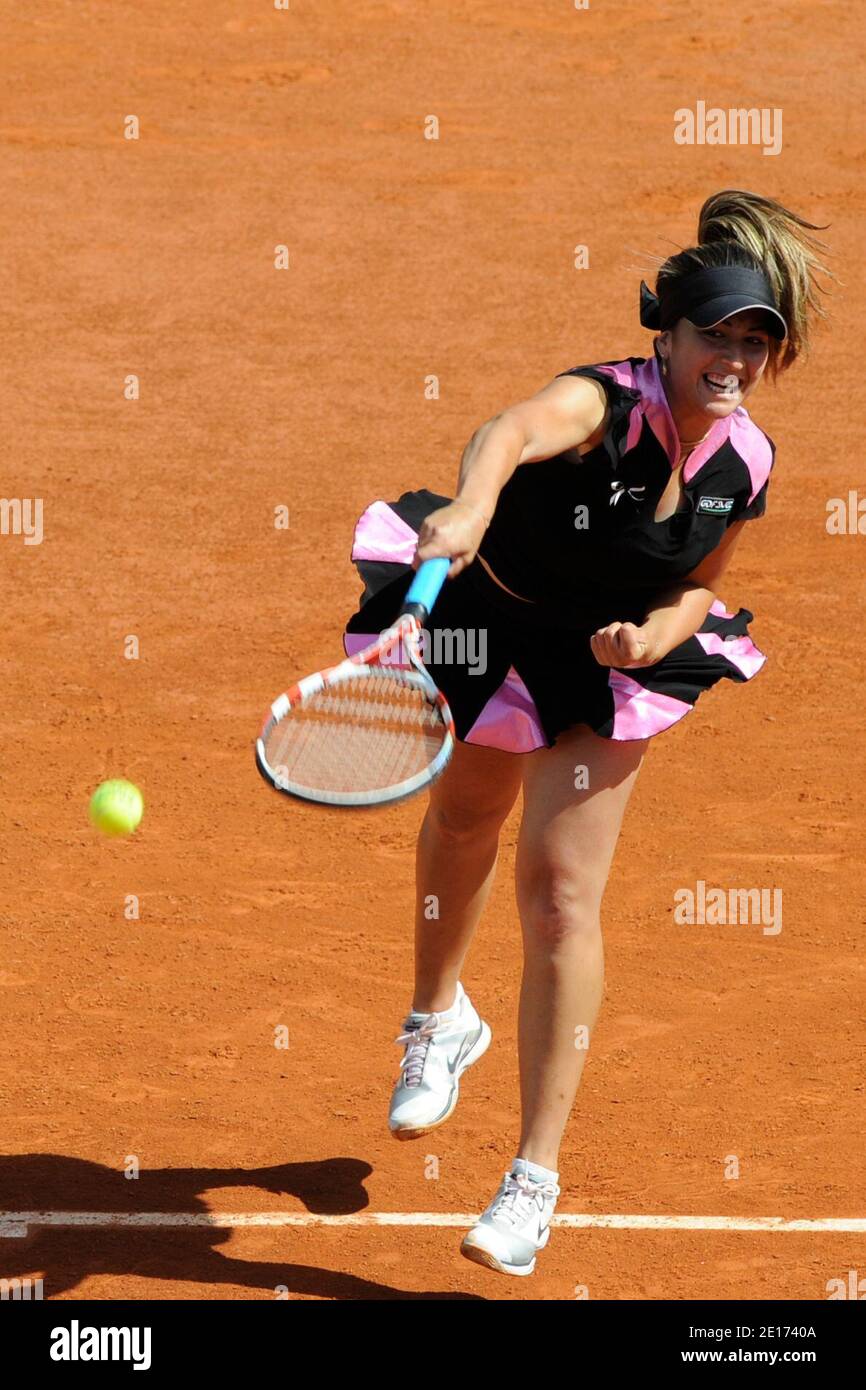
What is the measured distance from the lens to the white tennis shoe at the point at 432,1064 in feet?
15.6

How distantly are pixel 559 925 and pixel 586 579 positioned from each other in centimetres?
82

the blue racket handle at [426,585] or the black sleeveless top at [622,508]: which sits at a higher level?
the black sleeveless top at [622,508]

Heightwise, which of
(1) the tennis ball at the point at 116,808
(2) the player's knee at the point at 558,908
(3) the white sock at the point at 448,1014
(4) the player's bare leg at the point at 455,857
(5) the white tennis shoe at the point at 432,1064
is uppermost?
(1) the tennis ball at the point at 116,808

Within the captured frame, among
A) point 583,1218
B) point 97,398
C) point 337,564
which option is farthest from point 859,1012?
point 97,398

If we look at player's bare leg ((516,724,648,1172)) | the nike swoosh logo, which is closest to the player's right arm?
player's bare leg ((516,724,648,1172))

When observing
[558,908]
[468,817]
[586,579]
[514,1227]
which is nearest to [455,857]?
[468,817]

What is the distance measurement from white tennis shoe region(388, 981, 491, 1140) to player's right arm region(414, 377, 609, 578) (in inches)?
59.6

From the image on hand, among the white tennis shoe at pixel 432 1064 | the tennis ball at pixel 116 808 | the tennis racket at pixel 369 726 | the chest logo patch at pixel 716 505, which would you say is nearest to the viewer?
the tennis racket at pixel 369 726

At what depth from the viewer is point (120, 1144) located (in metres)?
5.13

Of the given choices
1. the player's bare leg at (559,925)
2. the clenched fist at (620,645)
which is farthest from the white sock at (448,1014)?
the clenched fist at (620,645)

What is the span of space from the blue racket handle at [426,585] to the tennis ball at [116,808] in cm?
250

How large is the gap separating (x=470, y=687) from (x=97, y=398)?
611 centimetres

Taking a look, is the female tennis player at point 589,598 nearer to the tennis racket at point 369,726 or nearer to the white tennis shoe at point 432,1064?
the white tennis shoe at point 432,1064

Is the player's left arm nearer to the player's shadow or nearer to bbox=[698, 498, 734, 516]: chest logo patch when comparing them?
bbox=[698, 498, 734, 516]: chest logo patch
